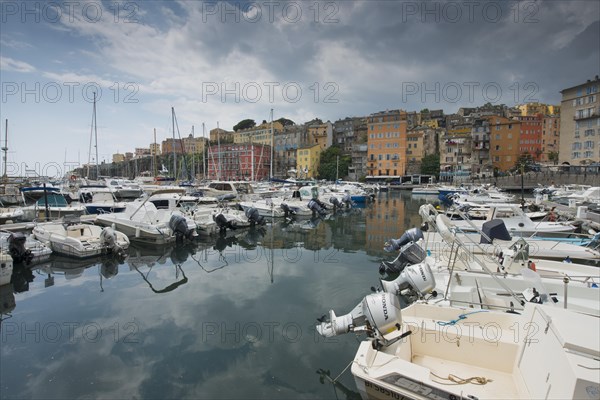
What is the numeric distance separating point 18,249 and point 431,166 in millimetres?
77525

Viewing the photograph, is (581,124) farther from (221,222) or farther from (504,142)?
(221,222)

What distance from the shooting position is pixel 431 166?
77.0 m

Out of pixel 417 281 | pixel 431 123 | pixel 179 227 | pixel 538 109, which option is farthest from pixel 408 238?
pixel 538 109

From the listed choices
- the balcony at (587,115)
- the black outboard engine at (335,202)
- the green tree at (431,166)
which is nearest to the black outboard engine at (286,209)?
the black outboard engine at (335,202)

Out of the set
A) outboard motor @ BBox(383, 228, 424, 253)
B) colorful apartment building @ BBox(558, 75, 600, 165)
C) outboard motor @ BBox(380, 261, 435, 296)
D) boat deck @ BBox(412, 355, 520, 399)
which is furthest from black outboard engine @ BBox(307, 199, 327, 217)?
colorful apartment building @ BBox(558, 75, 600, 165)

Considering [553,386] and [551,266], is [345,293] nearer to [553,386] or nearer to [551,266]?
[551,266]

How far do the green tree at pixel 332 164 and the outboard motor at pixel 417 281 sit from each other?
7761 centimetres

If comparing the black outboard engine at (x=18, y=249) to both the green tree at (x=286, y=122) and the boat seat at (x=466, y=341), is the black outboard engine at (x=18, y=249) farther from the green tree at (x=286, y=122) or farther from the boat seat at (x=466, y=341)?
the green tree at (x=286, y=122)

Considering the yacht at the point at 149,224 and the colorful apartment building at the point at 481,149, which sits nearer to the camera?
the yacht at the point at 149,224

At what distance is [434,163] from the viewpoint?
77250 mm

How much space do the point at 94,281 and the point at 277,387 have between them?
8.86m

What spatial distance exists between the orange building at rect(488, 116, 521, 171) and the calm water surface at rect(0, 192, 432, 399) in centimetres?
7664

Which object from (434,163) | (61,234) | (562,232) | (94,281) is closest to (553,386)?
(94,281)

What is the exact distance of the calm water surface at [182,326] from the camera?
568 cm
